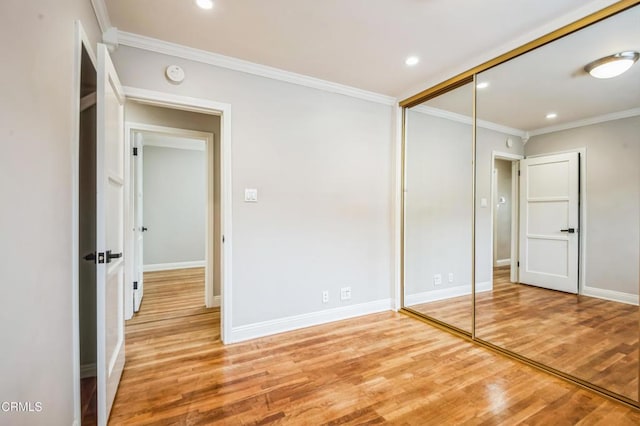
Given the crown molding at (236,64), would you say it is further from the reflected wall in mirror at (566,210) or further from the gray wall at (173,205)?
the gray wall at (173,205)

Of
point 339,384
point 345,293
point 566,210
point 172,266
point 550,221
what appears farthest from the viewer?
point 172,266

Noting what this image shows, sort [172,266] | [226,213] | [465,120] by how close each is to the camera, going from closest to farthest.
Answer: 1. [226,213]
2. [465,120]
3. [172,266]

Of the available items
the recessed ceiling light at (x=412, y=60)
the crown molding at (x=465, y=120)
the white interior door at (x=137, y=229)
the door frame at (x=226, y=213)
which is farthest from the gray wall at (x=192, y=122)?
the crown molding at (x=465, y=120)

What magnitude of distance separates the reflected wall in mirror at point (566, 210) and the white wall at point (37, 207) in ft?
9.95

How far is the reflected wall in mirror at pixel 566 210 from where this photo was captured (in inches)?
71.8

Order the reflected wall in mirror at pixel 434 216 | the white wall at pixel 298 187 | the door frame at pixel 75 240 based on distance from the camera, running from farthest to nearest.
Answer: the reflected wall in mirror at pixel 434 216 → the white wall at pixel 298 187 → the door frame at pixel 75 240

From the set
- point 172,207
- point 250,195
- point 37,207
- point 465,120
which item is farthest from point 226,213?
point 172,207

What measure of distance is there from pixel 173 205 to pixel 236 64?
14.1 ft

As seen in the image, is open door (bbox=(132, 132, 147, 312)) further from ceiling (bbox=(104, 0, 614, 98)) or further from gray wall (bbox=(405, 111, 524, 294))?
gray wall (bbox=(405, 111, 524, 294))

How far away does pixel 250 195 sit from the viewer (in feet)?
8.78

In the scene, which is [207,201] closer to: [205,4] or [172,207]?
[205,4]

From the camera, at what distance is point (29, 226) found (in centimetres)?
101

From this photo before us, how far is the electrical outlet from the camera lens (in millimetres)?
3168

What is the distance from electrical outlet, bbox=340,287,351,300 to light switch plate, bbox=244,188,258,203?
4.61 ft
